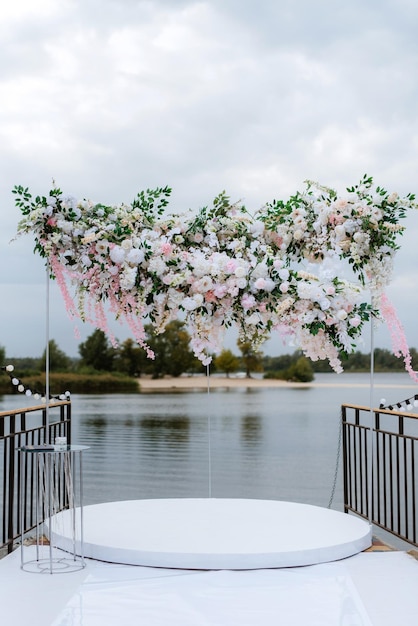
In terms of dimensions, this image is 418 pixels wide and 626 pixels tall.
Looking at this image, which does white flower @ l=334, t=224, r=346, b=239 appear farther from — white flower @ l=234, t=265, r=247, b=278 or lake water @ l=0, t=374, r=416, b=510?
lake water @ l=0, t=374, r=416, b=510

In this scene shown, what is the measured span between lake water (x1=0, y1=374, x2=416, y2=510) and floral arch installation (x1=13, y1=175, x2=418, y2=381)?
67 cm

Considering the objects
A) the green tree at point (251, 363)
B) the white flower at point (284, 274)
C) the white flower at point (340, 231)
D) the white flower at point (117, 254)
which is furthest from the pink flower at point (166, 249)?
the green tree at point (251, 363)

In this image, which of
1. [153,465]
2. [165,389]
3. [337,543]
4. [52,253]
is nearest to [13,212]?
[52,253]

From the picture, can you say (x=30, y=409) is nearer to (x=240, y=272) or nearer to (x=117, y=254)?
(x=117, y=254)

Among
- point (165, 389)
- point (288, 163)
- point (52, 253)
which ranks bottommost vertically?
point (165, 389)

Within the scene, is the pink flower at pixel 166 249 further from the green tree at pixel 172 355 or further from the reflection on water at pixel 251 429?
the reflection on water at pixel 251 429

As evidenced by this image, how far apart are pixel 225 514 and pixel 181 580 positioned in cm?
114

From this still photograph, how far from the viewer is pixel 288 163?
6605mm

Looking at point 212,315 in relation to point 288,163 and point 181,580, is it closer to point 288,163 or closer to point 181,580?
point 181,580

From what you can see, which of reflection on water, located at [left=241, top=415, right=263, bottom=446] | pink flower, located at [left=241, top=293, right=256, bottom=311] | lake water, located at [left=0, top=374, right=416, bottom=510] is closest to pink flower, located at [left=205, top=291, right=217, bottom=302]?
pink flower, located at [left=241, top=293, right=256, bottom=311]

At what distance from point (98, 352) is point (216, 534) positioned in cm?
2192

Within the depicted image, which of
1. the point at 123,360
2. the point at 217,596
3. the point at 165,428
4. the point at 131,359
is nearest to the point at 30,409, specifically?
the point at 217,596

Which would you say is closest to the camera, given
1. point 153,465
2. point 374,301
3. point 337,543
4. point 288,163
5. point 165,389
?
point 337,543

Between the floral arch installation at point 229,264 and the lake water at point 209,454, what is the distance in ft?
2.18
